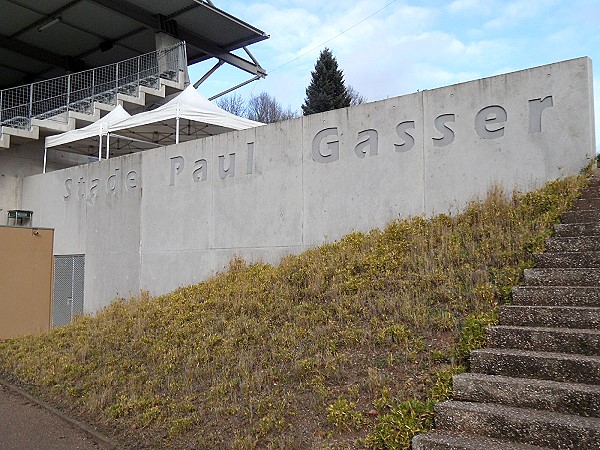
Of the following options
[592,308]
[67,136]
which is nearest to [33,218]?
[67,136]

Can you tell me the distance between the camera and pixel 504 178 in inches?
300

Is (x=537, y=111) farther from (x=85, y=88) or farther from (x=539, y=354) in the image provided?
(x=85, y=88)

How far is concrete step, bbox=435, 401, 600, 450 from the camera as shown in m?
3.47

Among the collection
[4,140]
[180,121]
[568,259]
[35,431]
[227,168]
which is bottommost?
[35,431]

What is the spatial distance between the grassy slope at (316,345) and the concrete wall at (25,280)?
314cm

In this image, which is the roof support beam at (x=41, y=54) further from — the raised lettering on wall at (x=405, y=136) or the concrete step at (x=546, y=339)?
the concrete step at (x=546, y=339)

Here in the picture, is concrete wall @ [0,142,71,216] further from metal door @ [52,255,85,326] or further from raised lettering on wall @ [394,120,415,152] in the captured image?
raised lettering on wall @ [394,120,415,152]

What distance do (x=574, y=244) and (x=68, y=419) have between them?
5.68 metres

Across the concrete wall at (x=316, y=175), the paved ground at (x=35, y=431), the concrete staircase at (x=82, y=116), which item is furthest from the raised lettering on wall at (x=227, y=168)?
the concrete staircase at (x=82, y=116)

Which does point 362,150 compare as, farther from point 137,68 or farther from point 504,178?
point 137,68

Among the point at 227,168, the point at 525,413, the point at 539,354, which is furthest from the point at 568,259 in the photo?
the point at 227,168

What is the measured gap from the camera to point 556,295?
16.2ft

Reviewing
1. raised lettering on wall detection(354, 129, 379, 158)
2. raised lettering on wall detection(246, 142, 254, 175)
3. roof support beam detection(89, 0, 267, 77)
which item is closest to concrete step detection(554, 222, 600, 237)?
raised lettering on wall detection(354, 129, 379, 158)

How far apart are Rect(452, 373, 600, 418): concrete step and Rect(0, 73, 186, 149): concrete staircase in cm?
1604
